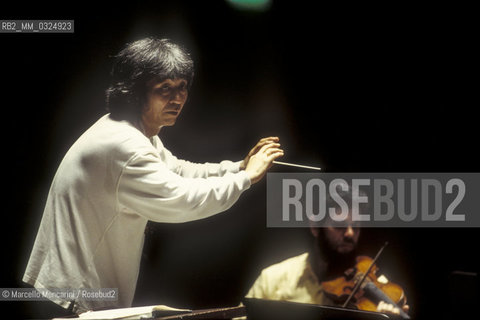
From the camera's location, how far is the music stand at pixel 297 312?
6.88ft

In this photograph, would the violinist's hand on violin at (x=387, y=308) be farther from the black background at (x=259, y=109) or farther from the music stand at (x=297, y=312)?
the music stand at (x=297, y=312)

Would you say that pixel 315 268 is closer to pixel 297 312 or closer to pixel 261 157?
pixel 261 157

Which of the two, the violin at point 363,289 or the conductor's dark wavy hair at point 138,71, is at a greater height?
the conductor's dark wavy hair at point 138,71

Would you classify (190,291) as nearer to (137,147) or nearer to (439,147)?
(137,147)

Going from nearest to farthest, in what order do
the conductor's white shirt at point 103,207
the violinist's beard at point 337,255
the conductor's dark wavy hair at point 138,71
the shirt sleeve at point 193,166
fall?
the conductor's white shirt at point 103,207, the conductor's dark wavy hair at point 138,71, the shirt sleeve at point 193,166, the violinist's beard at point 337,255

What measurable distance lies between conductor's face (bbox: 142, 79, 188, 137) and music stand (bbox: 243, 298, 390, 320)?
1.00m

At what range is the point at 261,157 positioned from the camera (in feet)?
9.61

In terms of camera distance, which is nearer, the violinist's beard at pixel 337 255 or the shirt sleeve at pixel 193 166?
the shirt sleeve at pixel 193 166

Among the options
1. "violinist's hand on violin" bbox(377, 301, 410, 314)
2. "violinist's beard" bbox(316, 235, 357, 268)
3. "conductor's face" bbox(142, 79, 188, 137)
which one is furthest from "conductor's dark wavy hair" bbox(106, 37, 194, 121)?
"violinist's hand on violin" bbox(377, 301, 410, 314)

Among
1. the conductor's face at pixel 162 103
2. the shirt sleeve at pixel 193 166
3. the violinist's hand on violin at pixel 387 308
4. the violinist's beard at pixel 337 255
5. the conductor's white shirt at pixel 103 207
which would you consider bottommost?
the violinist's hand on violin at pixel 387 308

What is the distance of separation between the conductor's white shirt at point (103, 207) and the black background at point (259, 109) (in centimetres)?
17

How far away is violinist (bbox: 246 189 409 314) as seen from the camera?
3.32 metres

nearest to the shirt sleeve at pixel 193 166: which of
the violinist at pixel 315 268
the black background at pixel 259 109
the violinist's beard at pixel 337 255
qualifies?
the black background at pixel 259 109

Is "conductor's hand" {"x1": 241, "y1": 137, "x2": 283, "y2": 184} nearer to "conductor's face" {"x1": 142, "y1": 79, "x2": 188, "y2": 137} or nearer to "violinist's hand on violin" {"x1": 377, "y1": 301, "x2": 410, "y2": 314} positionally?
"conductor's face" {"x1": 142, "y1": 79, "x2": 188, "y2": 137}
